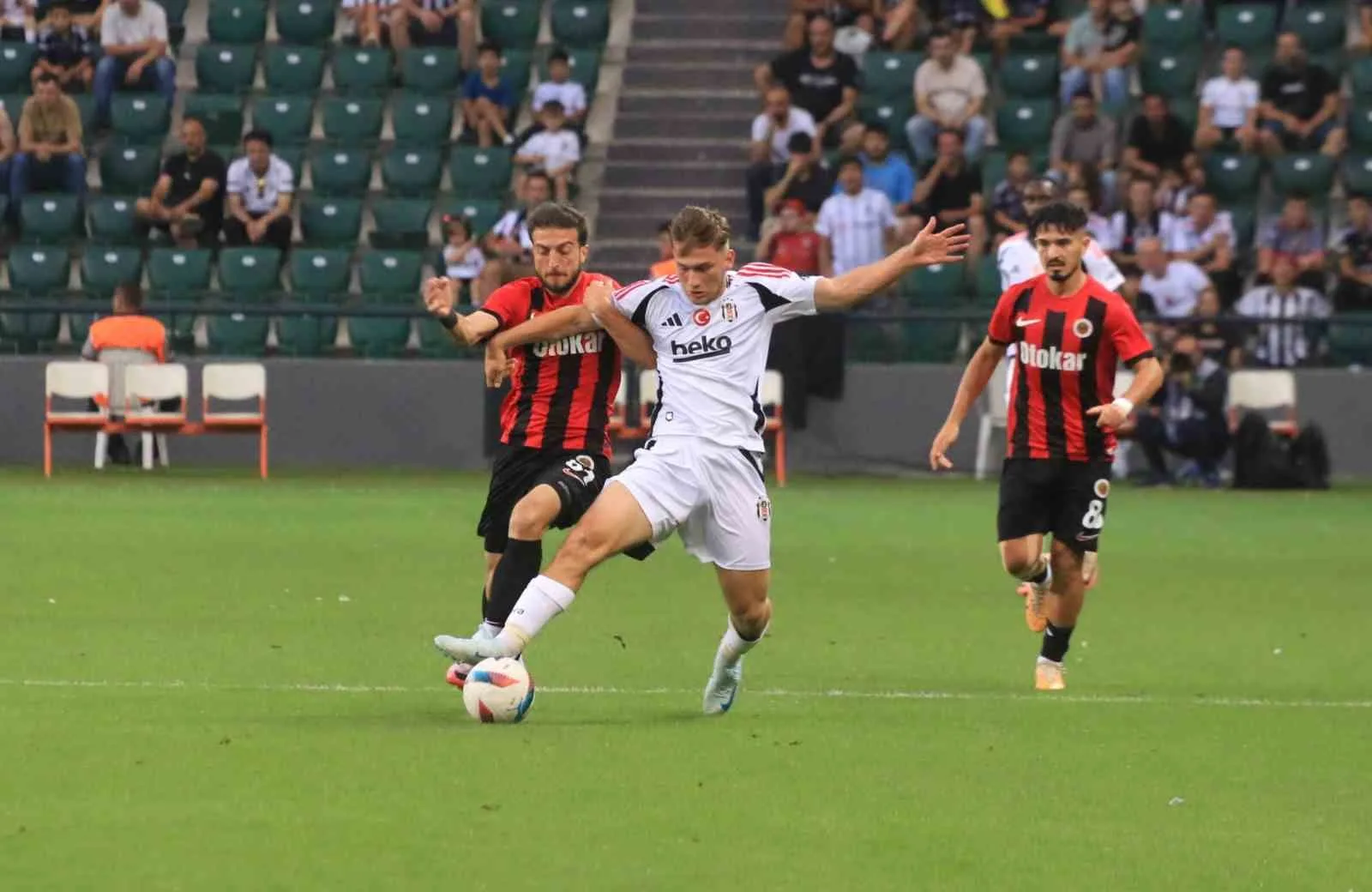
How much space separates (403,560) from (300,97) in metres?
11.5

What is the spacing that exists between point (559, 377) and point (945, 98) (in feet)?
50.1

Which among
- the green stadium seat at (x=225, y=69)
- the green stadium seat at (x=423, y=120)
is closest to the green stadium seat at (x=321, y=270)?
the green stadium seat at (x=423, y=120)

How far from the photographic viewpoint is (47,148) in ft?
81.3

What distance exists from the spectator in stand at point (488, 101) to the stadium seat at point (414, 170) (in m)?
0.51

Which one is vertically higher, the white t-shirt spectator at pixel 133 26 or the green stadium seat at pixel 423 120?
the white t-shirt spectator at pixel 133 26

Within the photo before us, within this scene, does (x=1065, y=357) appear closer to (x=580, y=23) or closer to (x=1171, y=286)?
(x=1171, y=286)

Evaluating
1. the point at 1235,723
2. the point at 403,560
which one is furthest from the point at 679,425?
the point at 403,560

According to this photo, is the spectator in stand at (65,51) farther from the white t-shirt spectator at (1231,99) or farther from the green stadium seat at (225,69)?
the white t-shirt spectator at (1231,99)

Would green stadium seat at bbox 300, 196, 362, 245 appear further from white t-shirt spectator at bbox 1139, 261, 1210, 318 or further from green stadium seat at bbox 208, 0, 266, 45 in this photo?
white t-shirt spectator at bbox 1139, 261, 1210, 318

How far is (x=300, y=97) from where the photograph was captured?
2591cm

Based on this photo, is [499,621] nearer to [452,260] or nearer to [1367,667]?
[1367,667]

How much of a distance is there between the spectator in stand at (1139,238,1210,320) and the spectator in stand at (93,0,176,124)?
32.6 ft

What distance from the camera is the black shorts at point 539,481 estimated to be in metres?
9.44

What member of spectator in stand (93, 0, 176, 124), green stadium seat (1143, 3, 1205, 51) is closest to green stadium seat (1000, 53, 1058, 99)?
green stadium seat (1143, 3, 1205, 51)
